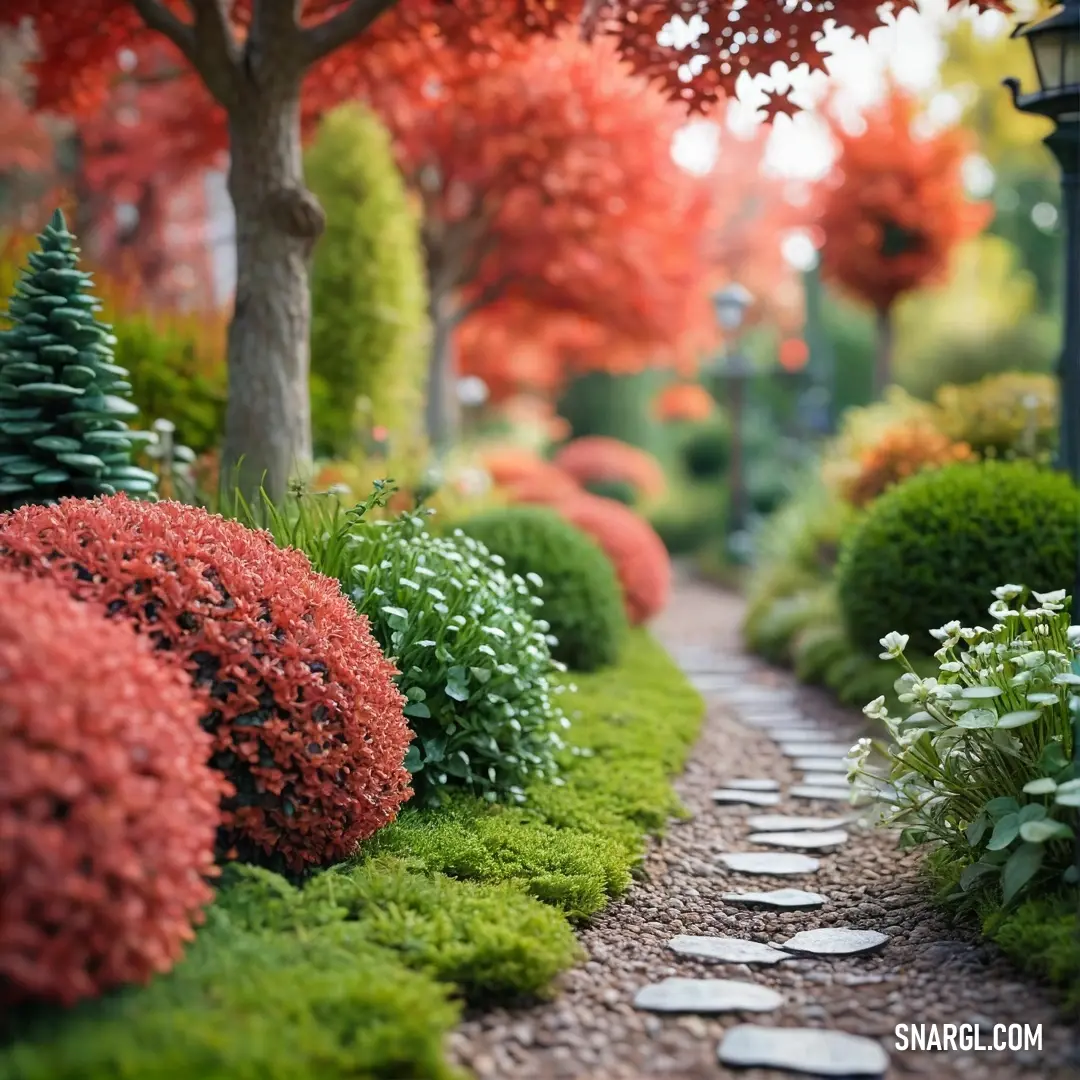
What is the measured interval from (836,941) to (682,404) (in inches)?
751

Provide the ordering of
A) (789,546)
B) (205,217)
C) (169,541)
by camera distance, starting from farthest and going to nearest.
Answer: (205,217) → (789,546) → (169,541)

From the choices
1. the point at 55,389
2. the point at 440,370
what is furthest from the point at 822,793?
the point at 440,370

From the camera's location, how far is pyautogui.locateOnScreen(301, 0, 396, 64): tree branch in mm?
5000

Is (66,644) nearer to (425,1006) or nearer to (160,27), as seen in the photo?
(425,1006)

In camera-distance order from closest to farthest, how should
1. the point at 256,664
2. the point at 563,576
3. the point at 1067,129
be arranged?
the point at 256,664 → the point at 1067,129 → the point at 563,576

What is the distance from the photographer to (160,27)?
16.8ft

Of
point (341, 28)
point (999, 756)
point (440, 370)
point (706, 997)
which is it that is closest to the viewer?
point (706, 997)

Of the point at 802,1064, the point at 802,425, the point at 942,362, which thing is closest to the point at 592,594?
the point at 802,1064

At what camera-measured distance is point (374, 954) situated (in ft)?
9.30

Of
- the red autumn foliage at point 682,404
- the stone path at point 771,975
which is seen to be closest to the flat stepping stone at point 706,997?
the stone path at point 771,975

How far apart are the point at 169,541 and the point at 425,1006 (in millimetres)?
1564

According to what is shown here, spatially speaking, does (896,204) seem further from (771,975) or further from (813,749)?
(771,975)

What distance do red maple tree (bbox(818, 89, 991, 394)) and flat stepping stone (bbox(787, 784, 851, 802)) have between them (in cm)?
878

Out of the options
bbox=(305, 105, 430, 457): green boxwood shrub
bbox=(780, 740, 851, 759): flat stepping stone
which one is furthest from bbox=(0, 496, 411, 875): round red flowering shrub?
bbox=(305, 105, 430, 457): green boxwood shrub
